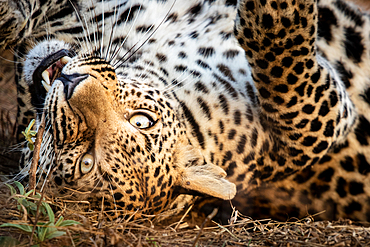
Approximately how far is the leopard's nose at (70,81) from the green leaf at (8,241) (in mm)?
893

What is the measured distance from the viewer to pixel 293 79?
118 inches

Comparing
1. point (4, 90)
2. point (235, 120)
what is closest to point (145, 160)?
point (235, 120)

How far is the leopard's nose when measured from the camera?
257cm

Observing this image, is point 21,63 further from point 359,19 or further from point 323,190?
point 359,19

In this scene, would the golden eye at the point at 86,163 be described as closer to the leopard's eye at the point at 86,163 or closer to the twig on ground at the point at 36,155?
the leopard's eye at the point at 86,163

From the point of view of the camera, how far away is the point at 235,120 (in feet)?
11.0

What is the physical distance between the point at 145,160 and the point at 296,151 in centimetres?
128

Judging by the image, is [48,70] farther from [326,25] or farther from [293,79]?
[326,25]

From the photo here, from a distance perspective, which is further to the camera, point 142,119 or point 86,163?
point 142,119

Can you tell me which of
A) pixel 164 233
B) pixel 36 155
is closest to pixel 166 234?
pixel 164 233

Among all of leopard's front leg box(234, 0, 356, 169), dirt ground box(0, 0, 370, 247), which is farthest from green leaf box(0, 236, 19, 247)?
leopard's front leg box(234, 0, 356, 169)

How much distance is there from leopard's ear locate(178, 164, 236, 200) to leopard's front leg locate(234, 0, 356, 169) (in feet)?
2.34

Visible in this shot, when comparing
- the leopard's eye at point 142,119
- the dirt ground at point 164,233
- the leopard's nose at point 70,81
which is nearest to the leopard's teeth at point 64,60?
the leopard's nose at point 70,81

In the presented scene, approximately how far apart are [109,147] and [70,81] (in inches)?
19.5
